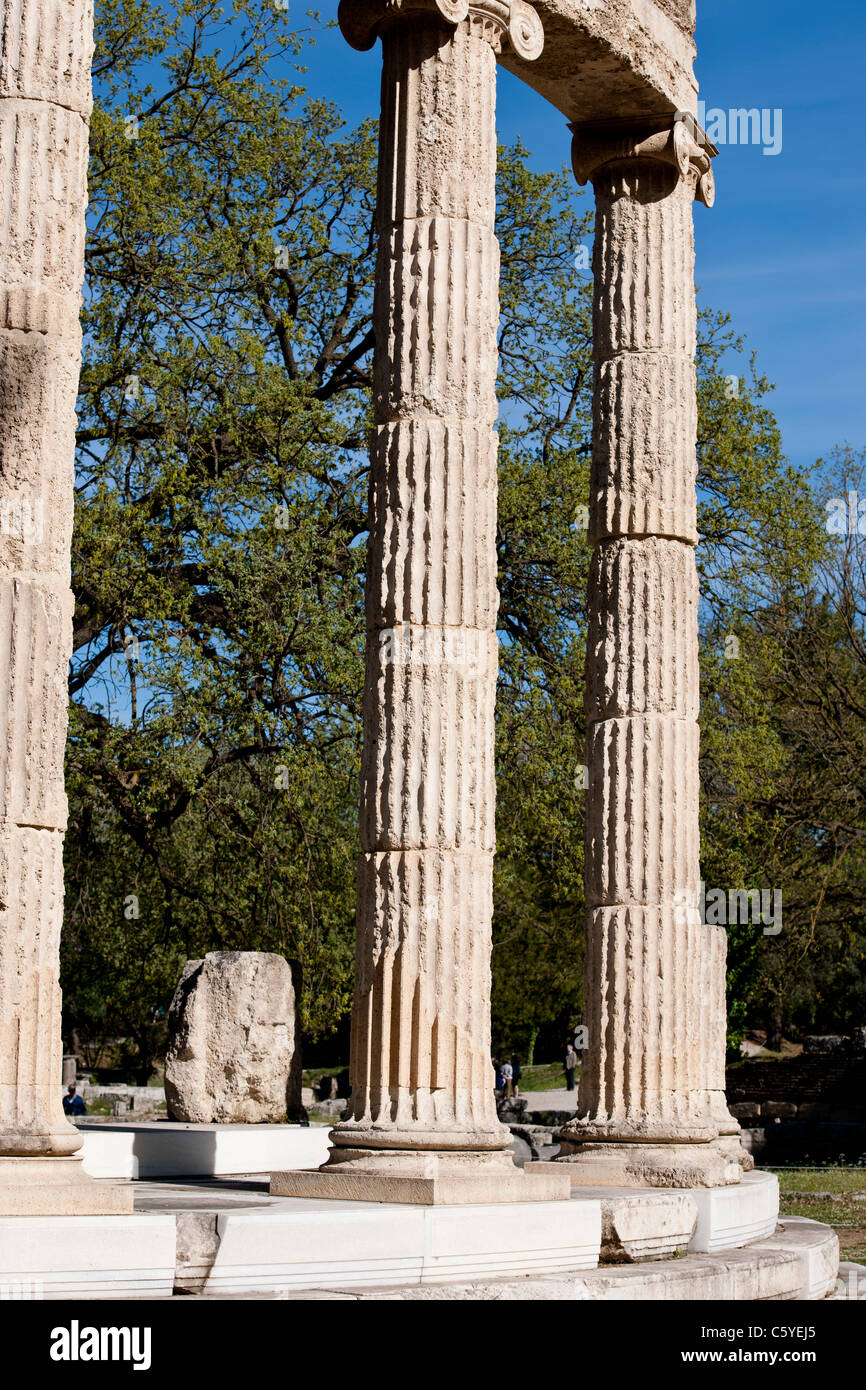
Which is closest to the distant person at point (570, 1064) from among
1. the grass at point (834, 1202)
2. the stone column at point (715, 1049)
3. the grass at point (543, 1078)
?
the grass at point (543, 1078)

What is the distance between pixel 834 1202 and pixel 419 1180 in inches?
426

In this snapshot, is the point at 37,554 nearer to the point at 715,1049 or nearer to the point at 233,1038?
the point at 233,1038

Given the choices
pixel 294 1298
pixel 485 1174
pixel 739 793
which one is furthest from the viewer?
pixel 739 793

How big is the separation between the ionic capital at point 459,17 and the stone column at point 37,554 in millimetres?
2190

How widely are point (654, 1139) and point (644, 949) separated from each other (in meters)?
1.30

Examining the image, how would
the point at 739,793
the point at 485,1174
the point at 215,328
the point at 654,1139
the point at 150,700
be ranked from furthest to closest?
the point at 739,793
the point at 215,328
the point at 150,700
the point at 654,1139
the point at 485,1174

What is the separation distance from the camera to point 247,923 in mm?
20453

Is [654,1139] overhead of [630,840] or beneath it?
beneath

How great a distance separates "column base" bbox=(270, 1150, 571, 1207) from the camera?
355 inches

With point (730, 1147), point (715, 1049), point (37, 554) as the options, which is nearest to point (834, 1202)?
point (715, 1049)

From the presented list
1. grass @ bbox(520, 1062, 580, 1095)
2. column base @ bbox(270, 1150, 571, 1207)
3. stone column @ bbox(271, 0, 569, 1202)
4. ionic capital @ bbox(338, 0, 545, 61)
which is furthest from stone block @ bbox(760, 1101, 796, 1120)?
ionic capital @ bbox(338, 0, 545, 61)
